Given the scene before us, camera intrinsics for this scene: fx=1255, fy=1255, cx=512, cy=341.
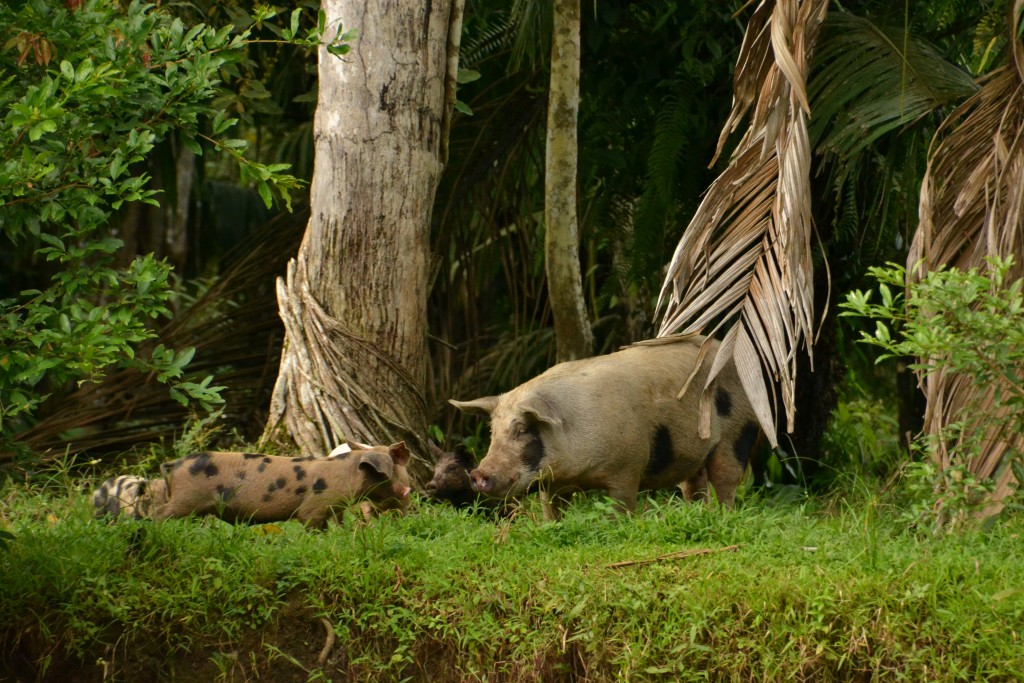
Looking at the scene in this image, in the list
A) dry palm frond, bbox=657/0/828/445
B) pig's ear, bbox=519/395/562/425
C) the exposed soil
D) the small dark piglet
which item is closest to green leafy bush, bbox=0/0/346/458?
the exposed soil

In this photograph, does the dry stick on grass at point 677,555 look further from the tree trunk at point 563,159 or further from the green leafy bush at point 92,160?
the tree trunk at point 563,159

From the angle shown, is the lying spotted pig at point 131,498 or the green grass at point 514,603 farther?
the lying spotted pig at point 131,498

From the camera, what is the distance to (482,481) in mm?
5492

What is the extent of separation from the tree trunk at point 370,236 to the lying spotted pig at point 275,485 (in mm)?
830

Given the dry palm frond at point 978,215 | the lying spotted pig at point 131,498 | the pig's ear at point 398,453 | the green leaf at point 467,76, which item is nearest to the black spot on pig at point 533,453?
the pig's ear at point 398,453

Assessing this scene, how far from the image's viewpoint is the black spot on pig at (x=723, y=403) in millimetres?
6062

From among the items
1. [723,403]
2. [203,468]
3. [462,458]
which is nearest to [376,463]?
[203,468]

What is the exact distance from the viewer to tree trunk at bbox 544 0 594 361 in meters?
6.58

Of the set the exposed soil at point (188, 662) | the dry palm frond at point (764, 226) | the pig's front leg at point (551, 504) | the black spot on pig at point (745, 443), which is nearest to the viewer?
the exposed soil at point (188, 662)

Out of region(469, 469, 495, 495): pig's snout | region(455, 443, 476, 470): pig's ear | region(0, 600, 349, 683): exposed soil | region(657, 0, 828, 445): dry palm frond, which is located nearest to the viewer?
region(0, 600, 349, 683): exposed soil

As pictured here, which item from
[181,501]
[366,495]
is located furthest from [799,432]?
[181,501]

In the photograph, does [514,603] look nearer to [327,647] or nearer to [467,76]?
[327,647]

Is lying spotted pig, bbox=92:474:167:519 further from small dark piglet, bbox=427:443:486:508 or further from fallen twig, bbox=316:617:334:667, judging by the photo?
small dark piglet, bbox=427:443:486:508

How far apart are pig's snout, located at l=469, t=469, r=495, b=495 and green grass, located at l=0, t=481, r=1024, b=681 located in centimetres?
34
